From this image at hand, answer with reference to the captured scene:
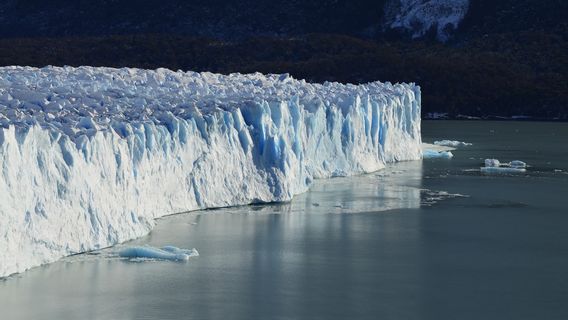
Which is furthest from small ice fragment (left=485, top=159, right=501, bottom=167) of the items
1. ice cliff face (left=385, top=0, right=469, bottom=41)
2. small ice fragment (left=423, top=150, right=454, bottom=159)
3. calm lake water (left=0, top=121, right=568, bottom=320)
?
ice cliff face (left=385, top=0, right=469, bottom=41)

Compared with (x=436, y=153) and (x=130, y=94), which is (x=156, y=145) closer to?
(x=130, y=94)

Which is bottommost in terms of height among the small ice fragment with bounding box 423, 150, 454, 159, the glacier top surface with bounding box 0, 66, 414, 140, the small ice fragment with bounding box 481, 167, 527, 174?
the small ice fragment with bounding box 481, 167, 527, 174

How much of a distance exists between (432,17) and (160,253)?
137 feet

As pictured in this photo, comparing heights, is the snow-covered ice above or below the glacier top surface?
below

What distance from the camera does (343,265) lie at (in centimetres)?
1116

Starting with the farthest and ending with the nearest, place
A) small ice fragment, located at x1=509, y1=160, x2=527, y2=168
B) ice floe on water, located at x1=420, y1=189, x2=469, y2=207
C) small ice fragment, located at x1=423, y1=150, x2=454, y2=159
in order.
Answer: small ice fragment, located at x1=423, y1=150, x2=454, y2=159 → small ice fragment, located at x1=509, y1=160, x2=527, y2=168 → ice floe on water, located at x1=420, y1=189, x2=469, y2=207

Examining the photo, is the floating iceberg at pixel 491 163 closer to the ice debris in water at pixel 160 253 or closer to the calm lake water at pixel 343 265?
the calm lake water at pixel 343 265

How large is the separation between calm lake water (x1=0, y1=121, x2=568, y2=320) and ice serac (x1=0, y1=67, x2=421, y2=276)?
27 centimetres

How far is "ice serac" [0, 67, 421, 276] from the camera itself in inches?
387

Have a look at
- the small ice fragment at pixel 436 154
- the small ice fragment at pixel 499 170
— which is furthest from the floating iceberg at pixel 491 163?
the small ice fragment at pixel 436 154

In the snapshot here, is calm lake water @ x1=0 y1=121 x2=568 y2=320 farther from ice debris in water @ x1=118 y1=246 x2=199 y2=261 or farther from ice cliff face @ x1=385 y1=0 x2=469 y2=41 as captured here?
ice cliff face @ x1=385 y1=0 x2=469 y2=41

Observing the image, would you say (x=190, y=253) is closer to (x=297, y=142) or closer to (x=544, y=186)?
(x=297, y=142)

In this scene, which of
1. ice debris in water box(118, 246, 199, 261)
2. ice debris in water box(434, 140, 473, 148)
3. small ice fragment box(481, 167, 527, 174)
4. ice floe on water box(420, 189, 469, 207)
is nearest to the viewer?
ice debris in water box(118, 246, 199, 261)

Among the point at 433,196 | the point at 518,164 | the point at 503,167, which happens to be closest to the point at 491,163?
the point at 503,167
